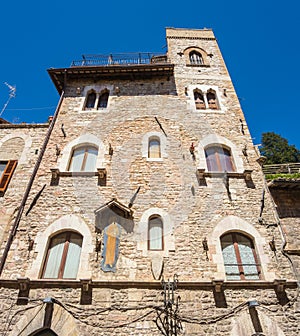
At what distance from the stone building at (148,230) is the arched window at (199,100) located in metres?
0.10

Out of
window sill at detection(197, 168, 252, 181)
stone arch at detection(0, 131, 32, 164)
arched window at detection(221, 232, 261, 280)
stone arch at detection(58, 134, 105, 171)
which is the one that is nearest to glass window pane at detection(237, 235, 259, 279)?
arched window at detection(221, 232, 261, 280)

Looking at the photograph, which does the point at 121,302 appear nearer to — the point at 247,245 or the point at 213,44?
the point at 247,245

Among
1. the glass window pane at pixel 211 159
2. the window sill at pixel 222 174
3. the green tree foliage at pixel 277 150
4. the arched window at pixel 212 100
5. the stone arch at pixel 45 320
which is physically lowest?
the stone arch at pixel 45 320

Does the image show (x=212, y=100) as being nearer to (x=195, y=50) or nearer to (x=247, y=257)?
(x=195, y=50)

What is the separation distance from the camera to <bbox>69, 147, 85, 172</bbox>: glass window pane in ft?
33.8

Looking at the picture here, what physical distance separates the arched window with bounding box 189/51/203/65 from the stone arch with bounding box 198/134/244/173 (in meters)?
6.68

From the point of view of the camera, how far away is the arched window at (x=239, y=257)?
7.58 m

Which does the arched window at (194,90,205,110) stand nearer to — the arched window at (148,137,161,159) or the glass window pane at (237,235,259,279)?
the arched window at (148,137,161,159)

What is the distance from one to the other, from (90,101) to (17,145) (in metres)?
4.20

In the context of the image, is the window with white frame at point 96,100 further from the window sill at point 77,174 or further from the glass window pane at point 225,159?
the glass window pane at point 225,159

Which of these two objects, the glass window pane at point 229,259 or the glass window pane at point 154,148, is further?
the glass window pane at point 154,148

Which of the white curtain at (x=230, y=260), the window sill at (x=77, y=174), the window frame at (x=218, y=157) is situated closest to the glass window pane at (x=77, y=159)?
the window sill at (x=77, y=174)

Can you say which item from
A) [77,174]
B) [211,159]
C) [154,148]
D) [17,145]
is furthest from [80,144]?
→ [211,159]

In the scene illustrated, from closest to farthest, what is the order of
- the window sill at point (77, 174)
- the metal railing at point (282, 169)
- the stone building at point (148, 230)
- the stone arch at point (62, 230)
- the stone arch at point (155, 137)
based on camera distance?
the stone building at point (148, 230), the stone arch at point (62, 230), the window sill at point (77, 174), the stone arch at point (155, 137), the metal railing at point (282, 169)
